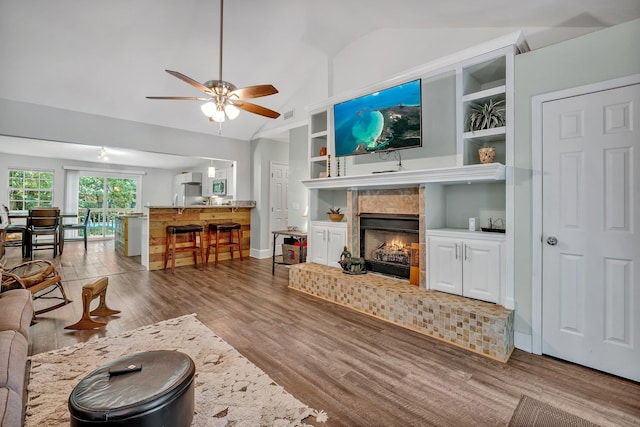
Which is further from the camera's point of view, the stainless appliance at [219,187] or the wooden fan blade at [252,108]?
the stainless appliance at [219,187]

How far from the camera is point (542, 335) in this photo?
249cm

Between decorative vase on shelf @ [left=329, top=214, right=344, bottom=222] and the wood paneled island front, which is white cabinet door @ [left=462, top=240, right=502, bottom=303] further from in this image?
the wood paneled island front

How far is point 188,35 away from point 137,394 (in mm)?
4465

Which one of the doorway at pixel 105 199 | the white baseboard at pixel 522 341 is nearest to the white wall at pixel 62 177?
the doorway at pixel 105 199

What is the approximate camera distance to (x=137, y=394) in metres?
1.30

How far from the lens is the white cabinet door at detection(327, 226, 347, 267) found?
4.18 meters

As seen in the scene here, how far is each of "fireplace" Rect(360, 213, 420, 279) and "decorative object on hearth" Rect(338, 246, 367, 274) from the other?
0.44ft

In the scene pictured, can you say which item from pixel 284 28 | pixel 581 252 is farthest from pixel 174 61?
pixel 581 252

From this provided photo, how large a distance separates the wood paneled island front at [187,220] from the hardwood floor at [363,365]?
62.3 inches

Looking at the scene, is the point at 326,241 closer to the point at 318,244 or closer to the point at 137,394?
the point at 318,244

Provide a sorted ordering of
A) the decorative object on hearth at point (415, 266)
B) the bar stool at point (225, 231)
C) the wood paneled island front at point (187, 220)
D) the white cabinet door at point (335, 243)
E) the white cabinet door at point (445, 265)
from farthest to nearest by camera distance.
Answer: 1. the bar stool at point (225, 231)
2. the wood paneled island front at point (187, 220)
3. the white cabinet door at point (335, 243)
4. the decorative object on hearth at point (415, 266)
5. the white cabinet door at point (445, 265)

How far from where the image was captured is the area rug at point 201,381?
1708 mm

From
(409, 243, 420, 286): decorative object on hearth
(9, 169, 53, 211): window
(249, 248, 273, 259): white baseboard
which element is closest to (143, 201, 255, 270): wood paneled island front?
(249, 248, 273, 259): white baseboard

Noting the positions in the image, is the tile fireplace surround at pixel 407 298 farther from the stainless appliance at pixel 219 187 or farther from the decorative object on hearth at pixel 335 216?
the stainless appliance at pixel 219 187
